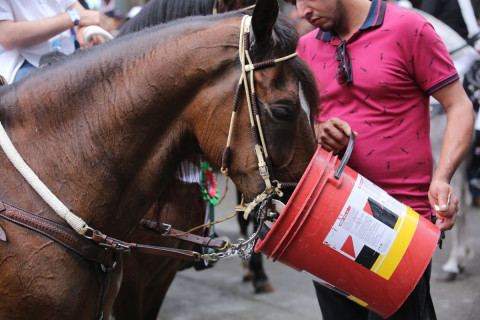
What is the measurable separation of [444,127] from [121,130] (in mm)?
3776

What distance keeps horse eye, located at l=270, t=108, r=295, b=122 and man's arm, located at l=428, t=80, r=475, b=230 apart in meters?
0.59

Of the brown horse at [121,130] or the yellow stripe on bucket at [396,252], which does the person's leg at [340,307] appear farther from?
the brown horse at [121,130]

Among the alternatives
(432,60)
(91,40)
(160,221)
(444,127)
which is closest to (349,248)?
(432,60)

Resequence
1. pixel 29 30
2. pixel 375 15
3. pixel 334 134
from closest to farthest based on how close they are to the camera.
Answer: pixel 334 134 → pixel 375 15 → pixel 29 30

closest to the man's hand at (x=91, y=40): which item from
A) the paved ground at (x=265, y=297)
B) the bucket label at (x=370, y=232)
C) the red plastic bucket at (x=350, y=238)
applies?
the red plastic bucket at (x=350, y=238)

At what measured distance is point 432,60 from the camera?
6.72 ft

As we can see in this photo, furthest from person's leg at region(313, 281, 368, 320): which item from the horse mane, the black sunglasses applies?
the horse mane

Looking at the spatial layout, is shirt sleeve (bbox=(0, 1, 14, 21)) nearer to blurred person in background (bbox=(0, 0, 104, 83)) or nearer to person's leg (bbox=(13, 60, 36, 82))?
blurred person in background (bbox=(0, 0, 104, 83))

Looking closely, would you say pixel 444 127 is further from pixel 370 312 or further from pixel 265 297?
pixel 370 312

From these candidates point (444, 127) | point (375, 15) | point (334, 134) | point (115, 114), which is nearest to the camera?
point (115, 114)

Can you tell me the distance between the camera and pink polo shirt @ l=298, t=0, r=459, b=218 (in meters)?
2.06

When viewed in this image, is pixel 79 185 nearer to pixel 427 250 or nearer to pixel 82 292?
pixel 82 292

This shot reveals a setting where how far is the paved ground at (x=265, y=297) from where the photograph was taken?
441 cm

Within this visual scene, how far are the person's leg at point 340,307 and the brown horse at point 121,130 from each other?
2.46 feet
